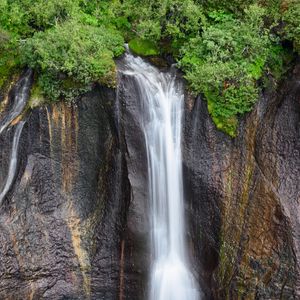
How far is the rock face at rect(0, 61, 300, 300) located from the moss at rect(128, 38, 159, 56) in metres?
1.55

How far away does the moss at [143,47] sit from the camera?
9.54 meters

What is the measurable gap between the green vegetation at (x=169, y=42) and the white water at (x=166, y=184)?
64cm

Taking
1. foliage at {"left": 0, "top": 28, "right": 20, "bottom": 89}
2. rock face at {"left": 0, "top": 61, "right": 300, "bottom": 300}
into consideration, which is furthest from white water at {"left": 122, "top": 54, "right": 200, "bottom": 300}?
foliage at {"left": 0, "top": 28, "right": 20, "bottom": 89}

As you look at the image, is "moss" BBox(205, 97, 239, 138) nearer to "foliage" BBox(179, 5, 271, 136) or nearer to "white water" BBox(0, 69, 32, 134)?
"foliage" BBox(179, 5, 271, 136)

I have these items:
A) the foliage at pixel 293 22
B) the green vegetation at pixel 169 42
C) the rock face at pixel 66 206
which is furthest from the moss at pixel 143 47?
the foliage at pixel 293 22

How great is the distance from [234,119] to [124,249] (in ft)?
12.1

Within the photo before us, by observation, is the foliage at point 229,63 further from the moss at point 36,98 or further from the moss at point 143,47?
the moss at point 36,98

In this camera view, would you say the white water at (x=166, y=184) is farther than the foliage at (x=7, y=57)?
No

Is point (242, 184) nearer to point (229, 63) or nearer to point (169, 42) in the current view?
point (229, 63)

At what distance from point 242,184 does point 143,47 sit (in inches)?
158

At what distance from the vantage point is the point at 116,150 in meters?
8.59

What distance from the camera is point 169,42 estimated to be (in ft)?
31.6

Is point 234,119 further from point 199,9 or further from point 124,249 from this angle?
point 124,249

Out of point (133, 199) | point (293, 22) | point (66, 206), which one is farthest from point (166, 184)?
point (293, 22)
